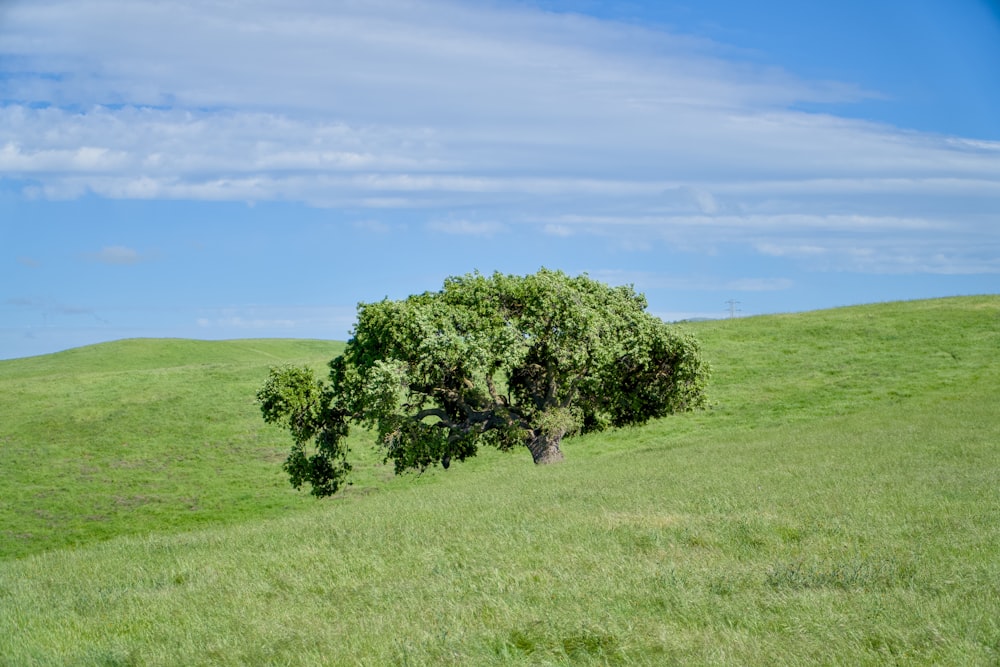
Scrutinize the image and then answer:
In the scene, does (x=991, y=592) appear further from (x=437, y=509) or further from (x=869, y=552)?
(x=437, y=509)

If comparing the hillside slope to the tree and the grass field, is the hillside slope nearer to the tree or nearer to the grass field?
the grass field

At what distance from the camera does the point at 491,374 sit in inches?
1363

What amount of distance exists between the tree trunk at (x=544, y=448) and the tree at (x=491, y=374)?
0.06 meters

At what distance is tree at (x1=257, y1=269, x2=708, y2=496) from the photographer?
33.9 meters

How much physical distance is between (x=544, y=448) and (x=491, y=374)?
5965mm

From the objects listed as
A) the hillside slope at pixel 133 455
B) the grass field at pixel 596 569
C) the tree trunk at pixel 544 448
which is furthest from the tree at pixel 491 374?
the hillside slope at pixel 133 455

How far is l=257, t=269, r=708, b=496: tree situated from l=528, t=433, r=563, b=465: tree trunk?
6 centimetres

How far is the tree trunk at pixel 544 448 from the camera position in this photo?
126 feet

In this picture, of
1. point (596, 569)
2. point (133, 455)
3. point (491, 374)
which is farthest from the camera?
point (133, 455)

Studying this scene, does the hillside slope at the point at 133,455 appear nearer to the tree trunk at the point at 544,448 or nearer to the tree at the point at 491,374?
the tree at the point at 491,374

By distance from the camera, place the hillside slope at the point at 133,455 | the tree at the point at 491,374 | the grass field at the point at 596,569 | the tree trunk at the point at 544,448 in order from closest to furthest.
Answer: the grass field at the point at 596,569 < the tree at the point at 491,374 < the tree trunk at the point at 544,448 < the hillside slope at the point at 133,455

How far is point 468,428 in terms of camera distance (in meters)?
36.1

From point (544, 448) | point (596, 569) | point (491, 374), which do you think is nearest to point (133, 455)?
point (544, 448)

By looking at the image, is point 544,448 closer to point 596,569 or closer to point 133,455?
point 596,569
